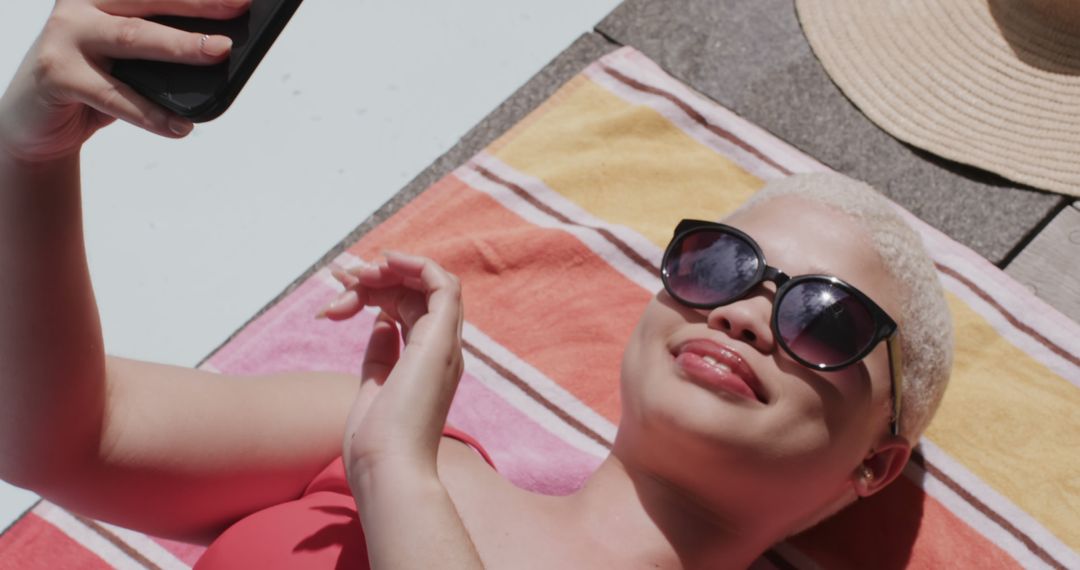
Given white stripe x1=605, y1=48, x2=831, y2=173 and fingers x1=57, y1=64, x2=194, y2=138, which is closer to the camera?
fingers x1=57, y1=64, x2=194, y2=138

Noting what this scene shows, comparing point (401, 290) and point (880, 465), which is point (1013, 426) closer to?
point (880, 465)

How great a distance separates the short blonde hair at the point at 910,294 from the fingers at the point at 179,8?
3.26ft

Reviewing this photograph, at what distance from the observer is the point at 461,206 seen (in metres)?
2.61

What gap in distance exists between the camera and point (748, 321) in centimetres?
181

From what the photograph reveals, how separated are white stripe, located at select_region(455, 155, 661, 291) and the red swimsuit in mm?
861

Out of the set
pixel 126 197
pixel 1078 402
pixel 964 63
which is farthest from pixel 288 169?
pixel 1078 402

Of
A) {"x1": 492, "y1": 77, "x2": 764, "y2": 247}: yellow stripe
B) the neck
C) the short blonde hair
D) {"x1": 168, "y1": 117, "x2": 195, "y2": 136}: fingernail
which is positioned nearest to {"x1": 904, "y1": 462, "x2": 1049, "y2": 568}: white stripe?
the short blonde hair

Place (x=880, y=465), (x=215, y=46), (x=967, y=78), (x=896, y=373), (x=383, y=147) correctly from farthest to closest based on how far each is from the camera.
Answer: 1. (x=383, y=147)
2. (x=967, y=78)
3. (x=880, y=465)
4. (x=896, y=373)
5. (x=215, y=46)

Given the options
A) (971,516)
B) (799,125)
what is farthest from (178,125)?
(799,125)

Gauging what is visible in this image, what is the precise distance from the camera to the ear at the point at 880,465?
194 centimetres

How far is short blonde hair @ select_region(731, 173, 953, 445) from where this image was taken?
1913mm

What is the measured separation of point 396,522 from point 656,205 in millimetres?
1264

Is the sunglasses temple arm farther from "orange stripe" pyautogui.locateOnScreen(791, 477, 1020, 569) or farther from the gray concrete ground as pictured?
the gray concrete ground

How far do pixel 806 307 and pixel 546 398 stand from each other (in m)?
0.74
